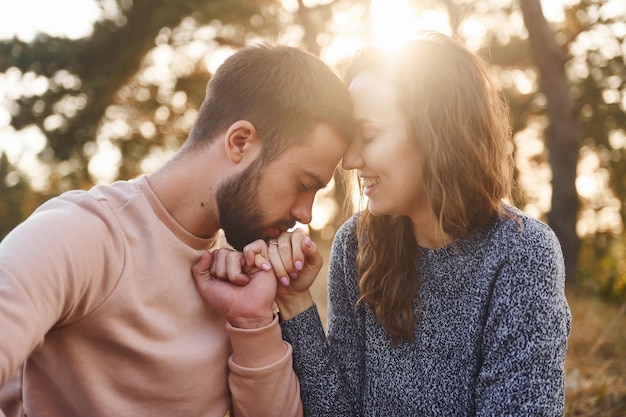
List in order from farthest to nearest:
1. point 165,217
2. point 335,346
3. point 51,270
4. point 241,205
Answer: point 335,346
point 241,205
point 165,217
point 51,270

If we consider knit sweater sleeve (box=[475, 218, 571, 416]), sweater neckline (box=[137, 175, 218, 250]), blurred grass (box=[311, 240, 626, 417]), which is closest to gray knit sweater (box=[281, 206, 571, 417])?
knit sweater sleeve (box=[475, 218, 571, 416])

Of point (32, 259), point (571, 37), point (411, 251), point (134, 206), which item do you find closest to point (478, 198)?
point (411, 251)

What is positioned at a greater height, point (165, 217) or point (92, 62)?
point (165, 217)

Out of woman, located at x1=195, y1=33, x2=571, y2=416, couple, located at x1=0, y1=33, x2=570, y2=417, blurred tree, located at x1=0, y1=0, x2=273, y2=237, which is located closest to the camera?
couple, located at x1=0, y1=33, x2=570, y2=417

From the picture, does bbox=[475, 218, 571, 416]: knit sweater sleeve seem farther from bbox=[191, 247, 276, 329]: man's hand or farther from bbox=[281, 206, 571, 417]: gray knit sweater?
bbox=[191, 247, 276, 329]: man's hand

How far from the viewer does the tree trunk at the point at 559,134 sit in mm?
8953

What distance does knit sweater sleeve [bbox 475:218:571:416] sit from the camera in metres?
1.93

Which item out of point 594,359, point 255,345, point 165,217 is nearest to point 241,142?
point 165,217

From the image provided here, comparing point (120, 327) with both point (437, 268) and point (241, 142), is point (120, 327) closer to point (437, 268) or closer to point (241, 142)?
point (241, 142)

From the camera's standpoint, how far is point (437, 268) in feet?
7.61

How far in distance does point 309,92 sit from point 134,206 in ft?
2.39

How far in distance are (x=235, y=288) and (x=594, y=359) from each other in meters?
4.50

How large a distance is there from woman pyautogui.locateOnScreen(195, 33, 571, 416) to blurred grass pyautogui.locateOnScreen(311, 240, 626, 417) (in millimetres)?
1869

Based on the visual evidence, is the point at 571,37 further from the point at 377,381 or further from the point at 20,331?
the point at 20,331
